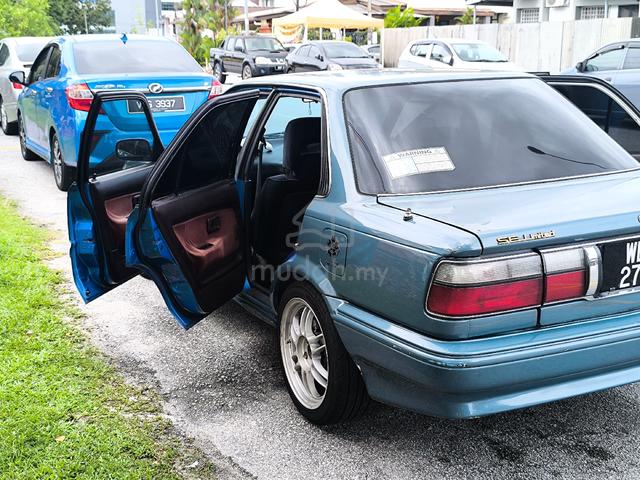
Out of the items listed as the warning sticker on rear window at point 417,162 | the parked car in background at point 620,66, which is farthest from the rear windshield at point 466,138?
the parked car in background at point 620,66

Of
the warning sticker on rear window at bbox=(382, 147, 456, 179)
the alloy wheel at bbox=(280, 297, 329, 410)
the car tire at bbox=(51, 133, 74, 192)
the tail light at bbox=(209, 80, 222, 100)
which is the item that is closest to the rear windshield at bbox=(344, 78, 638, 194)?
the warning sticker on rear window at bbox=(382, 147, 456, 179)

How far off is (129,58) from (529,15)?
92.5ft

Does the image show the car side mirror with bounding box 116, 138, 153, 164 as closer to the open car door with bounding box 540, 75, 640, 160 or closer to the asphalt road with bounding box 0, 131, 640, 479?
the asphalt road with bounding box 0, 131, 640, 479

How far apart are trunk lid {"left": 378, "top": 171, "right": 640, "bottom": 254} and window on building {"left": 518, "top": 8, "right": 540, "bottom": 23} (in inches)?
1246

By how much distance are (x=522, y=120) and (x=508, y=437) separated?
60.1 inches

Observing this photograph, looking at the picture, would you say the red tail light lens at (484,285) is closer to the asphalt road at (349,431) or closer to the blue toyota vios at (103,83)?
the asphalt road at (349,431)

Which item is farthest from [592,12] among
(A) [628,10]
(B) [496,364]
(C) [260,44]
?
(B) [496,364]

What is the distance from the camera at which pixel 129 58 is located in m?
8.51

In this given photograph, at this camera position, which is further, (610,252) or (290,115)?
(290,115)

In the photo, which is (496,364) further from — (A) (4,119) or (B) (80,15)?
(B) (80,15)

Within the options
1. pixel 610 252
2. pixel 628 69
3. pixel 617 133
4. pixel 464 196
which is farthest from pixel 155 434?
pixel 628 69

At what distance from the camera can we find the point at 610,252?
2.81 meters

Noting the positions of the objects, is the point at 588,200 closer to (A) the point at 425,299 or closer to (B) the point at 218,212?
(A) the point at 425,299

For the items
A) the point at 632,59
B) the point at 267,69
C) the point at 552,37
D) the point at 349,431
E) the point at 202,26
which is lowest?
the point at 349,431
